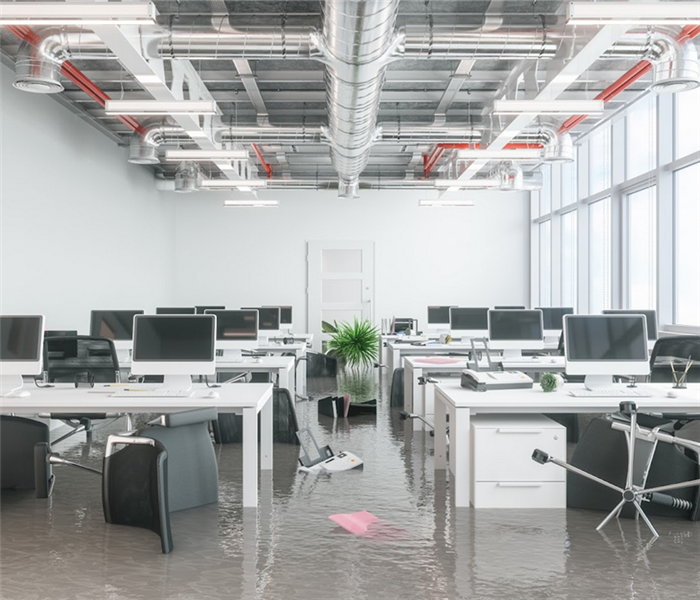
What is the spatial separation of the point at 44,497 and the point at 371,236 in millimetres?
10665

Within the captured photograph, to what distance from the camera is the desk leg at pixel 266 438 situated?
16.9 ft

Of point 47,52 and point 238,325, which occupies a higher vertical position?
point 47,52

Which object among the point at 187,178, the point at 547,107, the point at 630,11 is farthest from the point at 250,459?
Answer: the point at 187,178

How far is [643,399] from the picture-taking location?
4277 mm

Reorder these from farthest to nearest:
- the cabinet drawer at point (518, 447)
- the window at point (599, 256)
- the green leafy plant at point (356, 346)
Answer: the green leafy plant at point (356, 346), the window at point (599, 256), the cabinet drawer at point (518, 447)

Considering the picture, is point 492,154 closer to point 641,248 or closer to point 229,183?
point 641,248

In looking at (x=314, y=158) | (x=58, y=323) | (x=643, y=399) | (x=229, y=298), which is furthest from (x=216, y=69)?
(x=229, y=298)

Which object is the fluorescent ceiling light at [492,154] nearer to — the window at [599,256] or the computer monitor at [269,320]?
the window at [599,256]

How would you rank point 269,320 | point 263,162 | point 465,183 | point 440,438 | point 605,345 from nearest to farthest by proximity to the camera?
point 605,345 < point 440,438 < point 269,320 < point 465,183 < point 263,162

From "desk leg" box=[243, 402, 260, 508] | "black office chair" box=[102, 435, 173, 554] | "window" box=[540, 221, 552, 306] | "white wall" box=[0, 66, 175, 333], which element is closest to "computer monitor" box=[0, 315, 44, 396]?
"black office chair" box=[102, 435, 173, 554]

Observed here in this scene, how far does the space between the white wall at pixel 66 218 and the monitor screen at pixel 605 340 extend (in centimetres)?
575

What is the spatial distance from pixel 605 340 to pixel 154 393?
10.1 ft

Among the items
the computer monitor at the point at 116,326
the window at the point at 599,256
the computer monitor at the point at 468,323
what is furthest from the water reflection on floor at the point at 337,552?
the window at the point at 599,256

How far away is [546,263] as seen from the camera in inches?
541
